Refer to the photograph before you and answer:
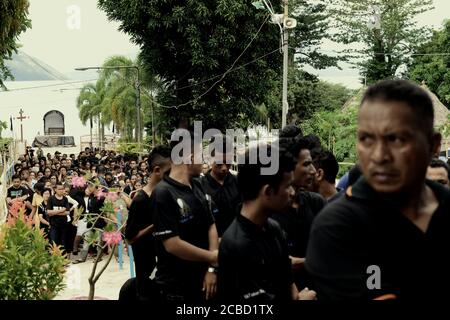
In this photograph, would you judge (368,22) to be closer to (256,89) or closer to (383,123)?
(256,89)

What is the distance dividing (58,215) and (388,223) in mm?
10573

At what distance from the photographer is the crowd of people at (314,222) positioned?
1.56 m

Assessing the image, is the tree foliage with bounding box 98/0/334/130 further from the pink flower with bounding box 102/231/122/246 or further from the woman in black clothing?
the pink flower with bounding box 102/231/122/246

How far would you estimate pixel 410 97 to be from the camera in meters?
1.59

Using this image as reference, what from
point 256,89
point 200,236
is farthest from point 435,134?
point 256,89

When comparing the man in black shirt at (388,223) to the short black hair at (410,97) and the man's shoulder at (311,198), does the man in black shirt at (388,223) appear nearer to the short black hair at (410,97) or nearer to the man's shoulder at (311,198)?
the short black hair at (410,97)

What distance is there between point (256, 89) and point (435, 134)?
22.0 metres

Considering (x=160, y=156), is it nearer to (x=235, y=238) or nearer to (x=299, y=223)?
(x=299, y=223)

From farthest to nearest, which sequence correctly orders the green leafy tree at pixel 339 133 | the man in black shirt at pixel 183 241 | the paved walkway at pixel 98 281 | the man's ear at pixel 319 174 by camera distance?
the green leafy tree at pixel 339 133
the paved walkway at pixel 98 281
the man's ear at pixel 319 174
the man in black shirt at pixel 183 241

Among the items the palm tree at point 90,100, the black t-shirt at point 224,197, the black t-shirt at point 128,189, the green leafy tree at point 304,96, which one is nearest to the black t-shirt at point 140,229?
the black t-shirt at point 224,197

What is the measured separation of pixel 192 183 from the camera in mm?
4094

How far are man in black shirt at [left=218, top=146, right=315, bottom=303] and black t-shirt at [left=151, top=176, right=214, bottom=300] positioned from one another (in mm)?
816

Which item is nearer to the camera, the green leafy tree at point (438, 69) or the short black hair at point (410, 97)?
the short black hair at point (410, 97)

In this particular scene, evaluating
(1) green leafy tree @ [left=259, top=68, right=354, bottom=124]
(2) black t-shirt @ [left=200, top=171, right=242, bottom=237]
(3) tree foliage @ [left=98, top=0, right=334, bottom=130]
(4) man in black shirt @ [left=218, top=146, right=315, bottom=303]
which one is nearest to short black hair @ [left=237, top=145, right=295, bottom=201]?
(4) man in black shirt @ [left=218, top=146, right=315, bottom=303]
